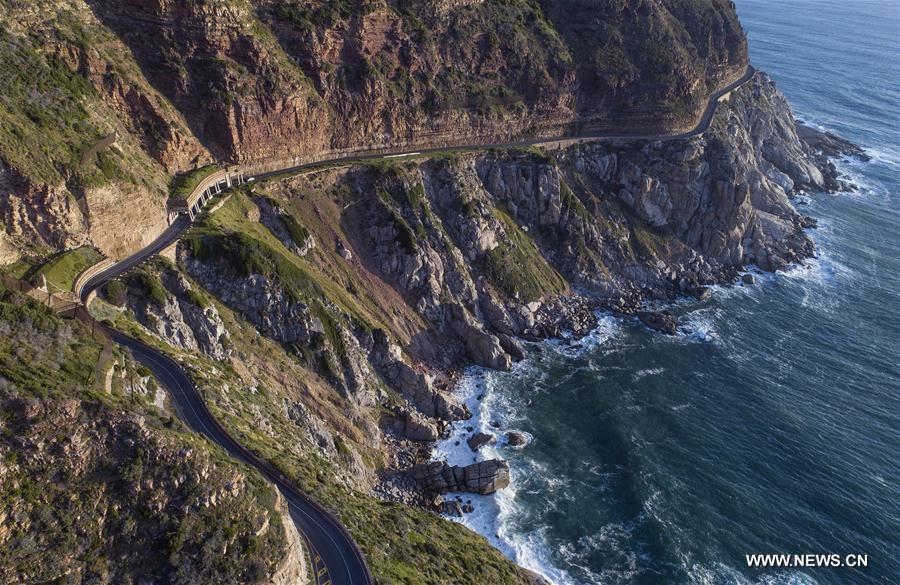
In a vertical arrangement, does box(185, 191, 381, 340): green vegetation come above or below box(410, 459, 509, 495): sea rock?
above

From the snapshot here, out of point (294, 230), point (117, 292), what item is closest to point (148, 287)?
point (117, 292)

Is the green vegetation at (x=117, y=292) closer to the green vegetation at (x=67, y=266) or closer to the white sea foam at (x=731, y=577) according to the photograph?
the green vegetation at (x=67, y=266)

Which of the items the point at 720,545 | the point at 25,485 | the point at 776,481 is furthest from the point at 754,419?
the point at 25,485

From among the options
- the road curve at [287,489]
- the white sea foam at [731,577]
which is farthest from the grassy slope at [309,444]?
the white sea foam at [731,577]

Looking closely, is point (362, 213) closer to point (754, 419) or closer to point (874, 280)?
point (754, 419)

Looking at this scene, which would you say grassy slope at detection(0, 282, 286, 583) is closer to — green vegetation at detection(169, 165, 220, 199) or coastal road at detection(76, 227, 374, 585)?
coastal road at detection(76, 227, 374, 585)

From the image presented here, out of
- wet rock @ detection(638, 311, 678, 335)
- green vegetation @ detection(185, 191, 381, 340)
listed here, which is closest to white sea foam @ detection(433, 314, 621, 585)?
wet rock @ detection(638, 311, 678, 335)
